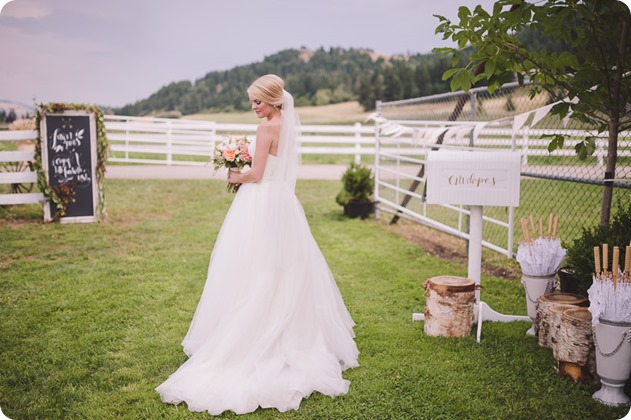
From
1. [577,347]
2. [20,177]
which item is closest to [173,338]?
[577,347]

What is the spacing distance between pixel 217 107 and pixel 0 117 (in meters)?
46.1

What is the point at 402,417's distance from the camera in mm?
3207

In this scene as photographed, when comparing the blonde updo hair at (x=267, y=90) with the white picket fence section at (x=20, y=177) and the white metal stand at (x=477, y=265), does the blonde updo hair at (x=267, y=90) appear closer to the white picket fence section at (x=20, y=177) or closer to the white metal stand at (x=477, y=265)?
the white metal stand at (x=477, y=265)

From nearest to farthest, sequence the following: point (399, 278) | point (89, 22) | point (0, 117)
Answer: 1. point (399, 278)
2. point (0, 117)
3. point (89, 22)

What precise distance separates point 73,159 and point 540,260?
7.45 metres

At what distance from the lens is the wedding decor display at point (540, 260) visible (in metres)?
4.29

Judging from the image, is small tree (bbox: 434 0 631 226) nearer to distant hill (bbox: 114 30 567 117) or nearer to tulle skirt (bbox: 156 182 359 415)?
tulle skirt (bbox: 156 182 359 415)

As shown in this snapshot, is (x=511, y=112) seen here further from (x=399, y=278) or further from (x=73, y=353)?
(x=73, y=353)

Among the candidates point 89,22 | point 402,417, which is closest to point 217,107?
point 89,22

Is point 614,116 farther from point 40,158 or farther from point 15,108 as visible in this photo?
point 15,108

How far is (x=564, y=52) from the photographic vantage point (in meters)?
3.65

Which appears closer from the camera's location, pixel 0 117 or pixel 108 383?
pixel 108 383

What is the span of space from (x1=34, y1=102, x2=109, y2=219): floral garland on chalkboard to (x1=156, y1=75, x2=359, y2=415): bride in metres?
5.63

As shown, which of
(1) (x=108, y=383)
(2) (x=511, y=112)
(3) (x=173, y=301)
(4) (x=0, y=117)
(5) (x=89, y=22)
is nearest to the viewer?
(1) (x=108, y=383)
